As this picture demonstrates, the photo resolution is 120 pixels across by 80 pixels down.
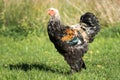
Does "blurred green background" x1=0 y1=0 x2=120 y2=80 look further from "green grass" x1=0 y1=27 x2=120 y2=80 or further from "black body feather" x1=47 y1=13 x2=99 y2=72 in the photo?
"black body feather" x1=47 y1=13 x2=99 y2=72

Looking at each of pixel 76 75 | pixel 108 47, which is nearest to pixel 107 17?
pixel 108 47

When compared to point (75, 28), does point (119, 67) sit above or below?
below

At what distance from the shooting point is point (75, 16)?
46.9ft

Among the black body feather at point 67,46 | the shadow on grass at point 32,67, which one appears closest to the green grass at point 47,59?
the shadow on grass at point 32,67

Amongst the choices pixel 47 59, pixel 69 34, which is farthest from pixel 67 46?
pixel 47 59

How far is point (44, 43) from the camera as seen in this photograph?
40.3 feet

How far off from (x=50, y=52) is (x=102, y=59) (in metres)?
1.63

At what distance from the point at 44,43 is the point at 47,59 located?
7.38ft

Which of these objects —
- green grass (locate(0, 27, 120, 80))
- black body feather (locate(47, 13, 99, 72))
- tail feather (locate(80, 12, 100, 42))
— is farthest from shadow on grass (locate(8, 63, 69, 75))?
tail feather (locate(80, 12, 100, 42))

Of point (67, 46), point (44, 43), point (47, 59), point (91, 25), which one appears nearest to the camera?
point (67, 46)

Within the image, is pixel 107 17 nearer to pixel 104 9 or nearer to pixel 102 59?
pixel 104 9

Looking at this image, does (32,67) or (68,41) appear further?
(32,67)

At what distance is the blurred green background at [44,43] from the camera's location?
8.27m

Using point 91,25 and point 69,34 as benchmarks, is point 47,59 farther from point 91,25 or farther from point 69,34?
point 69,34
